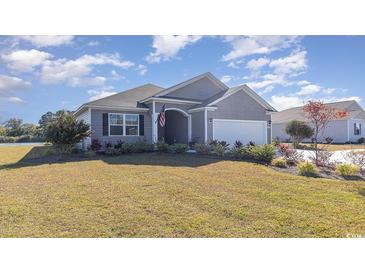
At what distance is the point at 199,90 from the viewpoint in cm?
1848

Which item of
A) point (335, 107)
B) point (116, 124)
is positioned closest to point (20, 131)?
point (116, 124)

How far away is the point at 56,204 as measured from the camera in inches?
219

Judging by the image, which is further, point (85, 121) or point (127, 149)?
point (85, 121)

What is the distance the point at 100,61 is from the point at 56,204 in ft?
30.4

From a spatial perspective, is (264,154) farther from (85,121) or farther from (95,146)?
(85,121)

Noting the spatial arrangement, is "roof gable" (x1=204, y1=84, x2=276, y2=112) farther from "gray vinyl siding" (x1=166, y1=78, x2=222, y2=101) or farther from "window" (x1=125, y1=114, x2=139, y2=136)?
"window" (x1=125, y1=114, x2=139, y2=136)

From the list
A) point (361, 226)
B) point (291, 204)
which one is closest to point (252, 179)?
point (291, 204)

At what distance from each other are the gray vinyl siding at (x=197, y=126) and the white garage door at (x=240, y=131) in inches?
32.9

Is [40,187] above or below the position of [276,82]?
below

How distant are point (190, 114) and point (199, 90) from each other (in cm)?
208

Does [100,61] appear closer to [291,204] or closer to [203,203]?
[203,203]

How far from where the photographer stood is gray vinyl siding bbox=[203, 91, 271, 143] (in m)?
16.5
